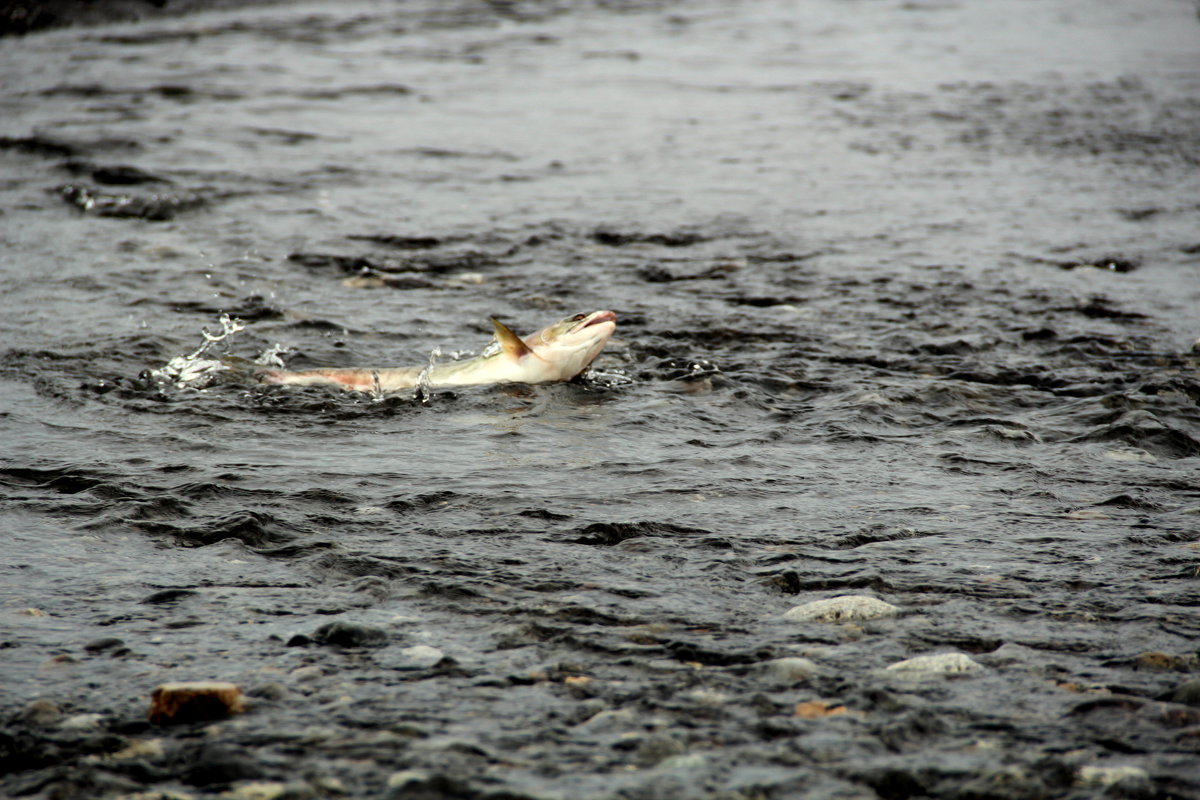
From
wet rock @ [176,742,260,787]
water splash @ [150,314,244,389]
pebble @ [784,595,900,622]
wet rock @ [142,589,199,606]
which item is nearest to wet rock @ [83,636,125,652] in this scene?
wet rock @ [142,589,199,606]

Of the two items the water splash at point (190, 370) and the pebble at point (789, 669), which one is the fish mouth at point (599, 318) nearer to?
the water splash at point (190, 370)

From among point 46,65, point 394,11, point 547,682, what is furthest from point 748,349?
point 394,11

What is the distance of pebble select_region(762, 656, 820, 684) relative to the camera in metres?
3.46

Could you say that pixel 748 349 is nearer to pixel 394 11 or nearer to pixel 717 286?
Result: pixel 717 286

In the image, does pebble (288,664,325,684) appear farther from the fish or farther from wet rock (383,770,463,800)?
the fish

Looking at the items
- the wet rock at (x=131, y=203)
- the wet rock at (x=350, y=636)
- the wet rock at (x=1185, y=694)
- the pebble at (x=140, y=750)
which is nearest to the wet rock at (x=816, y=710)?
the wet rock at (x=1185, y=694)

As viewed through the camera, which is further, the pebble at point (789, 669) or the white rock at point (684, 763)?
the pebble at point (789, 669)

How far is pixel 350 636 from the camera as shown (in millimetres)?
3658

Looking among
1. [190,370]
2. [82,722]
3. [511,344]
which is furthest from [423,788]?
[190,370]

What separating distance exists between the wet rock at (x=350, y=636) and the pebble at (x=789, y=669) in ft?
3.82

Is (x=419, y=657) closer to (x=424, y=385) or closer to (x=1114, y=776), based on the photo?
(x=1114, y=776)

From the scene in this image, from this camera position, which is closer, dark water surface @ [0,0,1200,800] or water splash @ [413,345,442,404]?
dark water surface @ [0,0,1200,800]

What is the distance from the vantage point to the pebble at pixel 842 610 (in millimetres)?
3877

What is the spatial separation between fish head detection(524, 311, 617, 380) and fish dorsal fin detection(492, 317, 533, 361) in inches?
3.8
